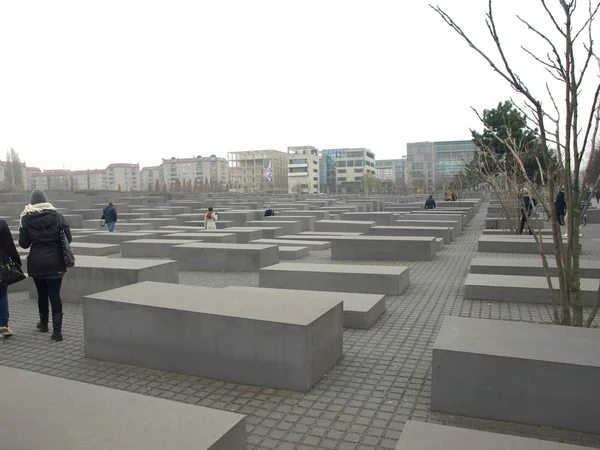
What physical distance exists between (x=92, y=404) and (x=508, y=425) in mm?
3069

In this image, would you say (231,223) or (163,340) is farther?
(231,223)

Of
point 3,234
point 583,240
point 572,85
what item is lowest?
point 583,240

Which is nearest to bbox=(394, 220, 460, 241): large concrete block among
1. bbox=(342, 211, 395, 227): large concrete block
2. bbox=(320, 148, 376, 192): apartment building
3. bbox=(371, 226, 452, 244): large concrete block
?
bbox=(371, 226, 452, 244): large concrete block

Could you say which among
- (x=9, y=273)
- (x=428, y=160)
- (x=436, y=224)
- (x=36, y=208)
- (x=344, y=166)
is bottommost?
(x=436, y=224)

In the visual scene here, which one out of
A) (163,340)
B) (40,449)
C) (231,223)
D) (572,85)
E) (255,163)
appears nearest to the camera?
(40,449)

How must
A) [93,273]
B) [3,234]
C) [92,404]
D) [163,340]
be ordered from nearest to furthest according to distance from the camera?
1. [92,404]
2. [163,340]
3. [3,234]
4. [93,273]

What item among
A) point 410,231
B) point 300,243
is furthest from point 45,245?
point 410,231

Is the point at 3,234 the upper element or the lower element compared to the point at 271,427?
upper

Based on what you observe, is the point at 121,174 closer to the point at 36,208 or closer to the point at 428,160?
the point at 428,160

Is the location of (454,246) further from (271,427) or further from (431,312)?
(271,427)

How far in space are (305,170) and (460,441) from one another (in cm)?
Result: 11057

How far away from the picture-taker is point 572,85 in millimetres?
4461

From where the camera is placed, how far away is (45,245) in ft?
19.1

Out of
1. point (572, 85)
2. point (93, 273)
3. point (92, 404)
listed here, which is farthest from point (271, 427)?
point (93, 273)
